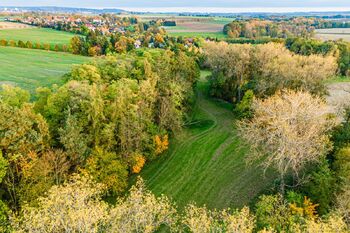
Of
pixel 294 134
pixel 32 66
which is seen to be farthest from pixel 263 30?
pixel 294 134

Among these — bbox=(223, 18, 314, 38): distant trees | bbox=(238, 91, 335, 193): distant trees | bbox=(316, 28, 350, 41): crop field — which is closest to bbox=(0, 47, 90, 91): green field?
bbox=(238, 91, 335, 193): distant trees

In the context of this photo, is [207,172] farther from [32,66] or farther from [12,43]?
[12,43]

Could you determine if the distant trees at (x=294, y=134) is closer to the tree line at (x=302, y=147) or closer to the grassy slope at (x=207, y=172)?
the tree line at (x=302, y=147)

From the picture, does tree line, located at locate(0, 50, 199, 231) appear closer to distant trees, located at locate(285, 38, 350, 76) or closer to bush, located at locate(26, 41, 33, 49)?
distant trees, located at locate(285, 38, 350, 76)

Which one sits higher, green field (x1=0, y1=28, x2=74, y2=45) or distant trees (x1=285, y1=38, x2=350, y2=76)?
green field (x1=0, y1=28, x2=74, y2=45)

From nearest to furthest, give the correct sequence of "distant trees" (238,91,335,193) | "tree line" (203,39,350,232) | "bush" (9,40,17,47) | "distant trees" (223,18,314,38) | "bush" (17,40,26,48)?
"tree line" (203,39,350,232) < "distant trees" (238,91,335,193) < "bush" (9,40,17,47) < "bush" (17,40,26,48) < "distant trees" (223,18,314,38)

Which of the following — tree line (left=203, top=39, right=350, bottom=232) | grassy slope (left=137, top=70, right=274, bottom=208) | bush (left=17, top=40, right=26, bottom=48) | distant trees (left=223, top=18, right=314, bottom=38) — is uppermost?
distant trees (left=223, top=18, right=314, bottom=38)

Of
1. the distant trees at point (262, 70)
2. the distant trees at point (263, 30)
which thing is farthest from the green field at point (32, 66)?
the distant trees at point (263, 30)
